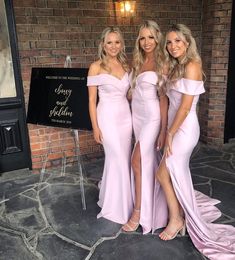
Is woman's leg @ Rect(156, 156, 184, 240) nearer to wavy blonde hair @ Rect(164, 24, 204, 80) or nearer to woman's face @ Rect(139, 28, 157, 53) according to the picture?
wavy blonde hair @ Rect(164, 24, 204, 80)

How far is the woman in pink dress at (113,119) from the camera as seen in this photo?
2.95 meters

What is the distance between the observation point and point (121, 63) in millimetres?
3049

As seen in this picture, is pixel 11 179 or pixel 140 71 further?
pixel 11 179

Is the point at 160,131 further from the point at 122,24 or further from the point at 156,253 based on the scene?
the point at 122,24

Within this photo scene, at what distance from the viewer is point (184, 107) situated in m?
2.53

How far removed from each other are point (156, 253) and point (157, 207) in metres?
0.48

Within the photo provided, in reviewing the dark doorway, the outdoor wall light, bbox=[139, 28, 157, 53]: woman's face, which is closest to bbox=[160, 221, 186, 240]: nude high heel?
bbox=[139, 28, 157, 53]: woman's face

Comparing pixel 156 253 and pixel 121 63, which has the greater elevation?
pixel 121 63

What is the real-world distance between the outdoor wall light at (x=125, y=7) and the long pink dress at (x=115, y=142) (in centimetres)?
199

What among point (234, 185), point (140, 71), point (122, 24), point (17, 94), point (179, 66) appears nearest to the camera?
point (179, 66)

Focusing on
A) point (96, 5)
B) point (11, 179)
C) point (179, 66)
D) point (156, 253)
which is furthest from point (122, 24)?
point (156, 253)

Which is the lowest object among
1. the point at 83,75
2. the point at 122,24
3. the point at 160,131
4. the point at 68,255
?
the point at 68,255

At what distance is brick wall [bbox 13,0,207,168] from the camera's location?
4.11 metres

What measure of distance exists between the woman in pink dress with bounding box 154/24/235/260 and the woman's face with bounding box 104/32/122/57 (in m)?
0.54
